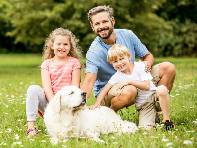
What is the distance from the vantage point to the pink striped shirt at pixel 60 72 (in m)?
8.02

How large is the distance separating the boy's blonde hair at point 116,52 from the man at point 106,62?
1.21 feet

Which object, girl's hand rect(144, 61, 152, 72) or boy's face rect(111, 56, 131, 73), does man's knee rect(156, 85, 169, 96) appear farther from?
boy's face rect(111, 56, 131, 73)

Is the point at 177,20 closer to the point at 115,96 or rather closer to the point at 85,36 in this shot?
the point at 85,36

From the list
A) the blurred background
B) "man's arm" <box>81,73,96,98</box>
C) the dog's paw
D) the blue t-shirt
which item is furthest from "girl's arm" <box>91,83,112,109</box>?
the blurred background

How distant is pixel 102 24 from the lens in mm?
8102

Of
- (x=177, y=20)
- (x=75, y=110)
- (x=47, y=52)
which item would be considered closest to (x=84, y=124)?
(x=75, y=110)

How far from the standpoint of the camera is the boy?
7.78m

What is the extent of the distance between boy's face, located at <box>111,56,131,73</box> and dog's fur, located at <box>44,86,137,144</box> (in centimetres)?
85

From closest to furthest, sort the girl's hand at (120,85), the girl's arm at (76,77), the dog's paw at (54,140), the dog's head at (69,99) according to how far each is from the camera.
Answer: the dog's paw at (54,140) → the dog's head at (69,99) → the girl's hand at (120,85) → the girl's arm at (76,77)

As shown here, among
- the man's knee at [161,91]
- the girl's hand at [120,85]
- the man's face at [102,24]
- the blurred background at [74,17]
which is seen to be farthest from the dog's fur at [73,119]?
the blurred background at [74,17]

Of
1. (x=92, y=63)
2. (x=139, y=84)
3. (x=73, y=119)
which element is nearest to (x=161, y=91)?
(x=139, y=84)

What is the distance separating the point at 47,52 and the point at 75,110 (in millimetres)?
1563

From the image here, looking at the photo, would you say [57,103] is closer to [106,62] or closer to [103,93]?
Result: [103,93]

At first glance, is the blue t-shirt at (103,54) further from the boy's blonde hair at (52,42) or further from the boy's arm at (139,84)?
the boy's arm at (139,84)
